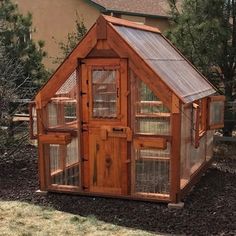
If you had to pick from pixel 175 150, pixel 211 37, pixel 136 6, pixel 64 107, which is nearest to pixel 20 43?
pixel 211 37

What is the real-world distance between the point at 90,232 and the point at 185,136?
7.27 ft

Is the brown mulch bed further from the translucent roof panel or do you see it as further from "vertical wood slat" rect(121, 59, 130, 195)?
the translucent roof panel

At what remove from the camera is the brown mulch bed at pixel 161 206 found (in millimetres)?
6570

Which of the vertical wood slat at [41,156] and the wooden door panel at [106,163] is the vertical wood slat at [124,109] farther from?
the vertical wood slat at [41,156]

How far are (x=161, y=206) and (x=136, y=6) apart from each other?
50.3 feet

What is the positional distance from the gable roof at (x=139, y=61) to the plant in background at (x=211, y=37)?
306cm

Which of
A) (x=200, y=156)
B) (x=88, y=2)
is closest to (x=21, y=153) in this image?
(x=200, y=156)

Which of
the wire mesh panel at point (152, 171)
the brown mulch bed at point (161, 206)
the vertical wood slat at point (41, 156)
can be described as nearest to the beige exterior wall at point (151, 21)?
the brown mulch bed at point (161, 206)

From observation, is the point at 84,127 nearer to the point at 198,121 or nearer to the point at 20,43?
the point at 198,121

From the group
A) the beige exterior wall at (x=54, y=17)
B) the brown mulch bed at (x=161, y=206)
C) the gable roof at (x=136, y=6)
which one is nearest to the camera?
the brown mulch bed at (x=161, y=206)

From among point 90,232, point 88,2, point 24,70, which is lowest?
point 90,232

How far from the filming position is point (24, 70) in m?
13.3

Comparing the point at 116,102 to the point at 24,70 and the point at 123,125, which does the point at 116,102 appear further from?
the point at 24,70

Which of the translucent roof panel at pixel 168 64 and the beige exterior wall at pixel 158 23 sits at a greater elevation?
the beige exterior wall at pixel 158 23
